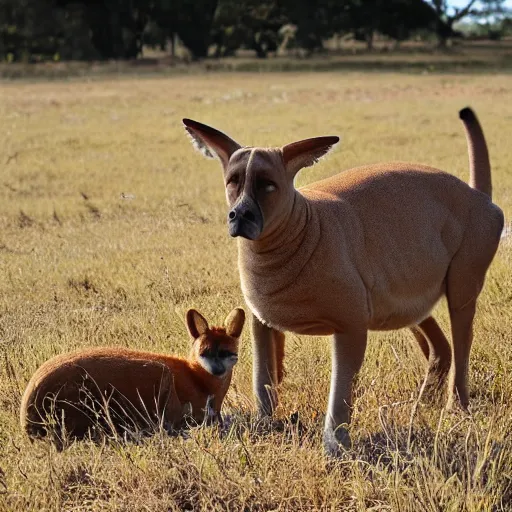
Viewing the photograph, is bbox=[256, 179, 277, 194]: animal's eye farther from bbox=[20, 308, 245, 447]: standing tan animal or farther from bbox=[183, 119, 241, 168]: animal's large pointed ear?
bbox=[20, 308, 245, 447]: standing tan animal

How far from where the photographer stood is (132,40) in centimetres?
6869

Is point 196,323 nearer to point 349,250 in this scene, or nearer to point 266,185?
point 349,250

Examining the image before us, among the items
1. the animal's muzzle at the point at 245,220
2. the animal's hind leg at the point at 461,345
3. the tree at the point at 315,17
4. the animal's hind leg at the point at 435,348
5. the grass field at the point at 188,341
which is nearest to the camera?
the grass field at the point at 188,341

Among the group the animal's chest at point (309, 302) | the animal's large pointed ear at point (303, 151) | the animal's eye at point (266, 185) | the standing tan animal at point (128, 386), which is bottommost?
the standing tan animal at point (128, 386)

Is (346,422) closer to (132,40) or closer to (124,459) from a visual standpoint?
(124,459)

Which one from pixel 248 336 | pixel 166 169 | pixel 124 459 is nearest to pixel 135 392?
pixel 124 459

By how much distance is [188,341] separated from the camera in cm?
619

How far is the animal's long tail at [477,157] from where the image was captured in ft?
19.3

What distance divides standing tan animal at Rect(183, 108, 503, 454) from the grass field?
0.90ft

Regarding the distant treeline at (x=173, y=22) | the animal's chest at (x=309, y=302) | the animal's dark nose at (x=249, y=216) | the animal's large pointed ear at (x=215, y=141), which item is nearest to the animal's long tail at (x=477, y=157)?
the animal's chest at (x=309, y=302)

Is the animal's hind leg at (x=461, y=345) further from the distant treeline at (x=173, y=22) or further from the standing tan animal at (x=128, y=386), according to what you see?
the distant treeline at (x=173, y=22)

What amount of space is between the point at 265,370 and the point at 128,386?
2.39ft

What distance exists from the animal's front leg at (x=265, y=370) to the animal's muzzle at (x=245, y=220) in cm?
93

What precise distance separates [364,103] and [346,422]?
25.3 m
